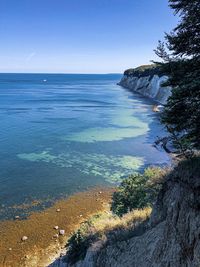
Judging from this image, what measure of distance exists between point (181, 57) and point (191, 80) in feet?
6.36

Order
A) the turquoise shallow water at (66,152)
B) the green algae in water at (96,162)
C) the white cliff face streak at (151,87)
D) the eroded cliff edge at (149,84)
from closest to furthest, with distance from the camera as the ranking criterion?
the turquoise shallow water at (66,152) < the green algae in water at (96,162) < the white cliff face streak at (151,87) < the eroded cliff edge at (149,84)

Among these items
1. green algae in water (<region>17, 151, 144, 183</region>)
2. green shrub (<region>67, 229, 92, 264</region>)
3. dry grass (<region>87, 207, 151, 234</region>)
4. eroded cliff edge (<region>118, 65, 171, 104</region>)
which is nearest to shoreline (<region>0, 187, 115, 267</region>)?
green shrub (<region>67, 229, 92, 264</region>)

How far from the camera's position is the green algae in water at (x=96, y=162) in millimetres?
38094

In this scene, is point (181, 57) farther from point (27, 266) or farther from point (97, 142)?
point (97, 142)

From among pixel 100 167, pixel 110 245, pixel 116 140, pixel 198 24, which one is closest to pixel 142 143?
pixel 116 140

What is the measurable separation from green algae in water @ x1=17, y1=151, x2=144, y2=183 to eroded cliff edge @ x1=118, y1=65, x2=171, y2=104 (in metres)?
51.2

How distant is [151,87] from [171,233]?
366 feet

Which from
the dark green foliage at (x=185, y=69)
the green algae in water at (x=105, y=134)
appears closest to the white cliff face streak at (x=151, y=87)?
the green algae in water at (x=105, y=134)

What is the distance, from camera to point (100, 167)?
40.2 metres

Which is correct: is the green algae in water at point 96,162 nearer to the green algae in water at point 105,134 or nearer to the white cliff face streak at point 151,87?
the green algae in water at point 105,134

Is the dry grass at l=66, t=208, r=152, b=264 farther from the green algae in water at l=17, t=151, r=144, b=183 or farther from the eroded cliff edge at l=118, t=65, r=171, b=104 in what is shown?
the eroded cliff edge at l=118, t=65, r=171, b=104

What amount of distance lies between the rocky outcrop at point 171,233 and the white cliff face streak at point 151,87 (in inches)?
3055

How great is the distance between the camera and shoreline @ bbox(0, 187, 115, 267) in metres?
22.3

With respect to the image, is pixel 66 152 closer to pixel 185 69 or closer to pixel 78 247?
pixel 78 247
